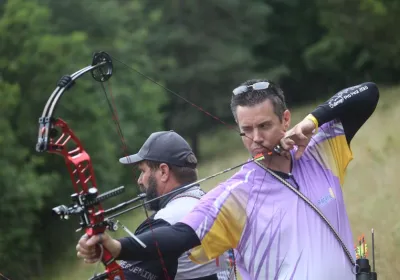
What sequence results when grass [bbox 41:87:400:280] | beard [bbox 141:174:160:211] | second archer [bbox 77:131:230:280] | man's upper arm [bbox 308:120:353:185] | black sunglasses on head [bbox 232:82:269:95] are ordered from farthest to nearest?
grass [bbox 41:87:400:280], beard [bbox 141:174:160:211], second archer [bbox 77:131:230:280], man's upper arm [bbox 308:120:353:185], black sunglasses on head [bbox 232:82:269:95]

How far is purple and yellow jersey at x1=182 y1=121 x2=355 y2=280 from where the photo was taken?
3.13 metres

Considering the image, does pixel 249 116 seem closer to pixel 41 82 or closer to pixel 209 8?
pixel 41 82

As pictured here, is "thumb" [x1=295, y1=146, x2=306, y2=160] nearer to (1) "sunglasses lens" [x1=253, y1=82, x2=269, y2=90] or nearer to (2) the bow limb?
(1) "sunglasses lens" [x1=253, y1=82, x2=269, y2=90]

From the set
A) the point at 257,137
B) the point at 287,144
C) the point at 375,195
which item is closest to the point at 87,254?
the point at 257,137

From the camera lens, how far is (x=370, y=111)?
3.89 m

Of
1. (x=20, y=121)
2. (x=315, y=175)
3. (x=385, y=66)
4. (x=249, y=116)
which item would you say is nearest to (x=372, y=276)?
(x=315, y=175)

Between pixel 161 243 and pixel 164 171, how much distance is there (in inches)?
49.2

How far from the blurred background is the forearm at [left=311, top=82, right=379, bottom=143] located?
3184 mm

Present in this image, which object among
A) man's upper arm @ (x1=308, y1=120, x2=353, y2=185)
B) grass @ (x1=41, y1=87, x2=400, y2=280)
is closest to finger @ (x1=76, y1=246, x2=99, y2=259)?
man's upper arm @ (x1=308, y1=120, x2=353, y2=185)

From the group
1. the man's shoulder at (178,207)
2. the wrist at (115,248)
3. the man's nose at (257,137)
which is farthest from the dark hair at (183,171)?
the wrist at (115,248)

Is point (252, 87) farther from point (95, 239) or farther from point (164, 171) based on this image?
point (95, 239)

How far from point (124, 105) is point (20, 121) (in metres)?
7.03

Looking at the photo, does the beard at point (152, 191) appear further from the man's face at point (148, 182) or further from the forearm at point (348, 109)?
the forearm at point (348, 109)

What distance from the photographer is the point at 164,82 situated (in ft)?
119
